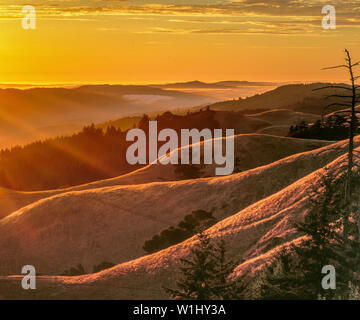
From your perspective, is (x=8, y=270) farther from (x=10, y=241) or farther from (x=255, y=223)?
(x=255, y=223)

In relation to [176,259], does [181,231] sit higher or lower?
higher

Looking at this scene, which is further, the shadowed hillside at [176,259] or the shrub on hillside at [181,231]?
the shrub on hillside at [181,231]

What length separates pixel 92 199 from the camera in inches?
4252

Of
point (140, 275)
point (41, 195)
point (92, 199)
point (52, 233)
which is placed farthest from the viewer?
point (41, 195)

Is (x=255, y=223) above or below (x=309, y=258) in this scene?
above

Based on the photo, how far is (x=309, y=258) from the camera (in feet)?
124

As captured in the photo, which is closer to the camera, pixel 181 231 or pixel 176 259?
pixel 176 259

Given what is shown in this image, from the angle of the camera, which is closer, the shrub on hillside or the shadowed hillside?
the shadowed hillside

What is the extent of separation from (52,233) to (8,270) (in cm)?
1261

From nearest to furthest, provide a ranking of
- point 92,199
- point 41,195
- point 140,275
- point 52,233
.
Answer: point 140,275
point 52,233
point 92,199
point 41,195

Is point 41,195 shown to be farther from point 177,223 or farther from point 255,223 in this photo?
point 255,223

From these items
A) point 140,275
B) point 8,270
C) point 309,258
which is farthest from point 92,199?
point 309,258
